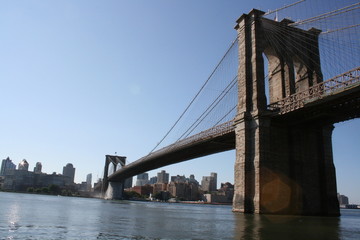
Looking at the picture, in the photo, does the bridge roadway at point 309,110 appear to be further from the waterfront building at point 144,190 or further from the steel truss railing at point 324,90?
the waterfront building at point 144,190

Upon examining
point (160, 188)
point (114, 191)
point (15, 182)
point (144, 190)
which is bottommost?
point (114, 191)

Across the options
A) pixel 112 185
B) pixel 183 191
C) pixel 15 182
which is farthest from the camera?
pixel 15 182

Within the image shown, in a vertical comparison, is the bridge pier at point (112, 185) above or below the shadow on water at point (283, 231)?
above

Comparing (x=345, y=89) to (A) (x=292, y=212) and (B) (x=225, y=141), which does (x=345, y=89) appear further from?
(B) (x=225, y=141)

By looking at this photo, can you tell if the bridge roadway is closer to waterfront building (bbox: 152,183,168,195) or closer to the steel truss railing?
the steel truss railing

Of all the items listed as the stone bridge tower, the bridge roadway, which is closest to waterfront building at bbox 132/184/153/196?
the bridge roadway

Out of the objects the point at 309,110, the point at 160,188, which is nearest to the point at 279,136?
the point at 309,110

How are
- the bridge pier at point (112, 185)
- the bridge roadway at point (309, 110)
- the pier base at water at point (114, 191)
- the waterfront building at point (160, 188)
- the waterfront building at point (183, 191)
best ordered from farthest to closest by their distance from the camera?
the waterfront building at point (160, 188), the waterfront building at point (183, 191), the bridge pier at point (112, 185), the pier base at water at point (114, 191), the bridge roadway at point (309, 110)

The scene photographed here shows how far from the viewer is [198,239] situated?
35.8 ft

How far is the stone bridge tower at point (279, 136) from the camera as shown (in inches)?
Result: 1025

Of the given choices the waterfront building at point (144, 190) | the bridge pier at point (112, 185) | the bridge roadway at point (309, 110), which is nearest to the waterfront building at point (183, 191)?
the waterfront building at point (144, 190)

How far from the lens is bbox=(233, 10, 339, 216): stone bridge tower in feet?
85.4

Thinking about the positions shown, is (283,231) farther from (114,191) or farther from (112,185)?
(112,185)

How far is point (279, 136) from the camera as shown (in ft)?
90.7
